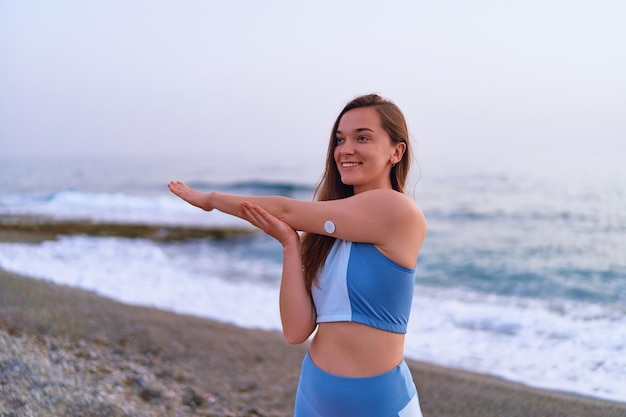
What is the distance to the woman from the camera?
2.05 meters

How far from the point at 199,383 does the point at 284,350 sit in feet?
4.97

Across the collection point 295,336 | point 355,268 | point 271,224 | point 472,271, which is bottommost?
point 472,271

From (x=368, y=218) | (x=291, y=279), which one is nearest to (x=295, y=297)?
(x=291, y=279)

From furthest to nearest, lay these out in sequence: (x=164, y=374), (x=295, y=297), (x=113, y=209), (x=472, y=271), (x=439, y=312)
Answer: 1. (x=113, y=209)
2. (x=472, y=271)
3. (x=439, y=312)
4. (x=164, y=374)
5. (x=295, y=297)

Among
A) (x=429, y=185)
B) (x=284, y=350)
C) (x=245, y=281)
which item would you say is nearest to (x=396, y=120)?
(x=284, y=350)

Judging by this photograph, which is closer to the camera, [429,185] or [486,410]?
[486,410]

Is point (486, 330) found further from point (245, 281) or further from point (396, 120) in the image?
point (396, 120)

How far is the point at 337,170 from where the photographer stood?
2.44 m

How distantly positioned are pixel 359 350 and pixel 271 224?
1.97 ft

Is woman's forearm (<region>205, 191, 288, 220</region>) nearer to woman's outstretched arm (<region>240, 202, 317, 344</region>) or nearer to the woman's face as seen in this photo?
woman's outstretched arm (<region>240, 202, 317, 344</region>)

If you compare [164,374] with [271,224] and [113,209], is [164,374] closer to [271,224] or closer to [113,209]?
[271,224]

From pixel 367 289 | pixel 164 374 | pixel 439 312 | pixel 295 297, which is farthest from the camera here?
pixel 439 312

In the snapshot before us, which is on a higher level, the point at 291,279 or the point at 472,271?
the point at 291,279

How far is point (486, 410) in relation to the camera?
4699 mm
